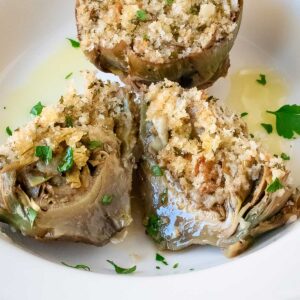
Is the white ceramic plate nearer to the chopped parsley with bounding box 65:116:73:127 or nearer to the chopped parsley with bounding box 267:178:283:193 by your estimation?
the chopped parsley with bounding box 267:178:283:193

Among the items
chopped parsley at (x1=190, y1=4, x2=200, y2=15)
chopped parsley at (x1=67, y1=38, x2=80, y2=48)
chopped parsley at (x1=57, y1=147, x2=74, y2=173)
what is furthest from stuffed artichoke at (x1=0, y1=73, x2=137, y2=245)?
chopped parsley at (x1=67, y1=38, x2=80, y2=48)

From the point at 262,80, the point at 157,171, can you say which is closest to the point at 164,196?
the point at 157,171

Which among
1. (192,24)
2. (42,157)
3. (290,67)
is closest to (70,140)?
(42,157)

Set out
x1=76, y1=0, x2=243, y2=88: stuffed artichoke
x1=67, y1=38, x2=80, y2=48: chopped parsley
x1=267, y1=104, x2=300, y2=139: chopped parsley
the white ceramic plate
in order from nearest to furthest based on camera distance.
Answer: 1. the white ceramic plate
2. x1=76, y1=0, x2=243, y2=88: stuffed artichoke
3. x1=267, y1=104, x2=300, y2=139: chopped parsley
4. x1=67, y1=38, x2=80, y2=48: chopped parsley

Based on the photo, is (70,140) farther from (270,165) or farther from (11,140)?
(270,165)

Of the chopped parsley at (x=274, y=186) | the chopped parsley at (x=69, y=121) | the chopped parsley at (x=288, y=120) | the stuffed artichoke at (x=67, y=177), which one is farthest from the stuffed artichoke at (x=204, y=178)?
the chopped parsley at (x=288, y=120)

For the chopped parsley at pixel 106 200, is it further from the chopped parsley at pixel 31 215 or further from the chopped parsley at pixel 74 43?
the chopped parsley at pixel 74 43

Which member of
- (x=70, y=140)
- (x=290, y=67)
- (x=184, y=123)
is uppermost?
(x=70, y=140)

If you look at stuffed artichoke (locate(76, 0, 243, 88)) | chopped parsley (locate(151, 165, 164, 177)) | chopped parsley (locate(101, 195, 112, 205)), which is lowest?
chopped parsley (locate(151, 165, 164, 177))
